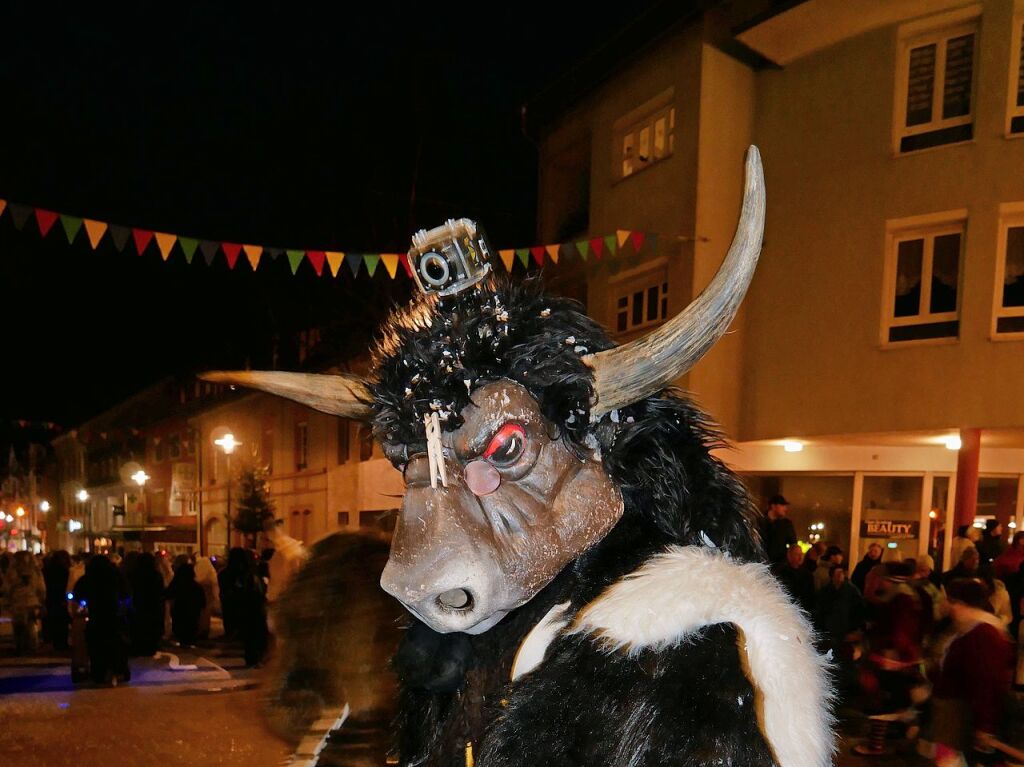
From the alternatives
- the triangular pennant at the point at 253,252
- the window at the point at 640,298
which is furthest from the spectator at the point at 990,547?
the triangular pennant at the point at 253,252

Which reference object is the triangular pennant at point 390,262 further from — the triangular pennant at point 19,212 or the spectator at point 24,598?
the spectator at point 24,598

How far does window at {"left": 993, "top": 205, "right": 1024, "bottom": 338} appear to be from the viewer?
911 cm

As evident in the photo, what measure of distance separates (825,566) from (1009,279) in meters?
4.34

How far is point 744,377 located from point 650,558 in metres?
10.0

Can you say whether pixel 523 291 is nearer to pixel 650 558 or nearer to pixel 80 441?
pixel 650 558

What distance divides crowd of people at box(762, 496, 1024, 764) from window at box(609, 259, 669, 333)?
164 inches

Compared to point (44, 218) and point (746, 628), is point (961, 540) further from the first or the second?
point (44, 218)

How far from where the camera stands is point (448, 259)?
5.89ft

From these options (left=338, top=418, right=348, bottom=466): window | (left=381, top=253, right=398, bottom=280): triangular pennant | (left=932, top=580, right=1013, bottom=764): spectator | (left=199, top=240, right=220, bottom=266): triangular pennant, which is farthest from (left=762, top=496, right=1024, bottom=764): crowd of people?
(left=338, top=418, right=348, bottom=466): window

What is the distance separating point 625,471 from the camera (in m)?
1.68

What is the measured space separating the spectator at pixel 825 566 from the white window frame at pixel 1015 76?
5389mm

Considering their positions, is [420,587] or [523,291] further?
[523,291]

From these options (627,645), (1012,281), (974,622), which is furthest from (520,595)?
(1012,281)

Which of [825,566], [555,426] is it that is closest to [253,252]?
[555,426]
